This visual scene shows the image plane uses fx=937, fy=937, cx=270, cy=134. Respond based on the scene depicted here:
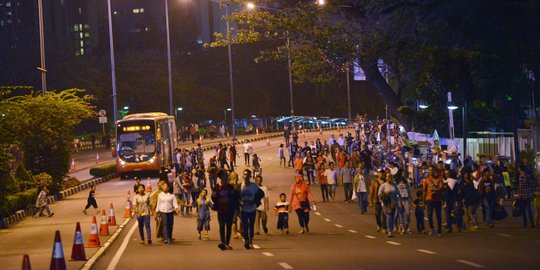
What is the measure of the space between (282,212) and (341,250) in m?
4.84

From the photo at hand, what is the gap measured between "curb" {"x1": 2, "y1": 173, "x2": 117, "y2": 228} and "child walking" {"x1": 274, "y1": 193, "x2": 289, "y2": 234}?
Result: 11376mm

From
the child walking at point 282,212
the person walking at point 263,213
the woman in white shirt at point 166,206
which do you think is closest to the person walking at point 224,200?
the woman in white shirt at point 166,206

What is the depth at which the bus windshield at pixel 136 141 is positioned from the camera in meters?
50.4

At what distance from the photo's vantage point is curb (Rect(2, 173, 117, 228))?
32.5 meters

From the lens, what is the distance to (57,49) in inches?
3735

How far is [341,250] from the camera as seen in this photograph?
19734mm

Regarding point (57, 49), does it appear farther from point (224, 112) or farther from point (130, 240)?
point (130, 240)

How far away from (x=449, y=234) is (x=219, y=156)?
27.5 meters

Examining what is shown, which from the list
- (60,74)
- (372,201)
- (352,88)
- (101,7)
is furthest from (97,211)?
(101,7)

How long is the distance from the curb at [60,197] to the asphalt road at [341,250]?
6997 mm

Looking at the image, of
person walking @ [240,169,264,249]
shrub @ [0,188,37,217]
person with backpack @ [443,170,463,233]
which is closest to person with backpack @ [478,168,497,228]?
person with backpack @ [443,170,463,233]

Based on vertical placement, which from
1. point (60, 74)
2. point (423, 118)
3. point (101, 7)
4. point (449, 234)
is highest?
point (101, 7)

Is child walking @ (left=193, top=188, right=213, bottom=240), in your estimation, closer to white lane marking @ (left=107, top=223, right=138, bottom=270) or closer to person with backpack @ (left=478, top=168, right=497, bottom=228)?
white lane marking @ (left=107, top=223, right=138, bottom=270)

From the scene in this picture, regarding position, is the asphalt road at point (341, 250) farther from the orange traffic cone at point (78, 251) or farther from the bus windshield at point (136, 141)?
the bus windshield at point (136, 141)
